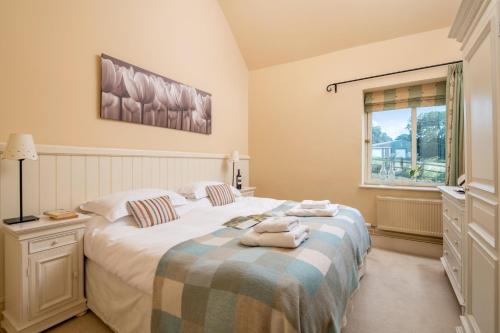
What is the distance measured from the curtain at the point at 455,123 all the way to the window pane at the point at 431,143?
0.34 meters

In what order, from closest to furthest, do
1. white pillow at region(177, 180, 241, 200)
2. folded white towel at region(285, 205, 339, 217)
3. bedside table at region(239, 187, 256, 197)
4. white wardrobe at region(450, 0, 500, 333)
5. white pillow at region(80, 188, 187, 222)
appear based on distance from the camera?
white wardrobe at region(450, 0, 500, 333), white pillow at region(80, 188, 187, 222), folded white towel at region(285, 205, 339, 217), white pillow at region(177, 180, 241, 200), bedside table at region(239, 187, 256, 197)

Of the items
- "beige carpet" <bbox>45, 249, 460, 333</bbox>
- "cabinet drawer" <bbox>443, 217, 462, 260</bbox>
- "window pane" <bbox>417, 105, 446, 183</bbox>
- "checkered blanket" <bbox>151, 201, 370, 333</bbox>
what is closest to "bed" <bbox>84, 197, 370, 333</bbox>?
"checkered blanket" <bbox>151, 201, 370, 333</bbox>

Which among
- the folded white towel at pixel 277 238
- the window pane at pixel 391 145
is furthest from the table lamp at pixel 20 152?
Result: the window pane at pixel 391 145

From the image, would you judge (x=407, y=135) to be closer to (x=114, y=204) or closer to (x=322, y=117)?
(x=322, y=117)

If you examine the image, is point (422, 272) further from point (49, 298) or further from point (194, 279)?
point (49, 298)

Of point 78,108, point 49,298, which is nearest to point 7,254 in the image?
point 49,298

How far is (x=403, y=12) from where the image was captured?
3154 mm

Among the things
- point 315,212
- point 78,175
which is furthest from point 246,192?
point 78,175

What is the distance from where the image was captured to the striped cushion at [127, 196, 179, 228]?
2023 millimetres

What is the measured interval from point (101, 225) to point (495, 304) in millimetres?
2436

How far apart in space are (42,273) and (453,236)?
3252mm

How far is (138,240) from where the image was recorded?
5.45 feet

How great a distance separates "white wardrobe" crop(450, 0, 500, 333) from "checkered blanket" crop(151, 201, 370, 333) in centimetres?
67

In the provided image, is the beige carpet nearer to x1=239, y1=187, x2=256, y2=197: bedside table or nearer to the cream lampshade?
the cream lampshade
